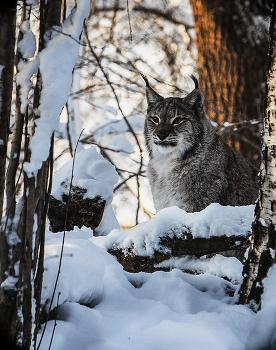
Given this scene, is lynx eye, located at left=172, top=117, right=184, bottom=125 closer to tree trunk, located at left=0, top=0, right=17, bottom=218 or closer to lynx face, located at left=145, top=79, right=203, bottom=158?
lynx face, located at left=145, top=79, right=203, bottom=158

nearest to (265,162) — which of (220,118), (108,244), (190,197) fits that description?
(108,244)

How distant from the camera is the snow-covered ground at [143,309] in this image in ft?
6.66

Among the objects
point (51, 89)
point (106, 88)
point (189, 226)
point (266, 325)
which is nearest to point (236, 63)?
point (106, 88)

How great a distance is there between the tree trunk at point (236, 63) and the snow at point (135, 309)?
4.53m

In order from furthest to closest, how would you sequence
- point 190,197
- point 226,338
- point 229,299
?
point 190,197
point 229,299
point 226,338

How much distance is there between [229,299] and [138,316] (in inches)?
23.6

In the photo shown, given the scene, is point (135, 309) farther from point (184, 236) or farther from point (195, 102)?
point (195, 102)

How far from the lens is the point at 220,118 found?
269 inches

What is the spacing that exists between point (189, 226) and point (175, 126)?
1814 millimetres

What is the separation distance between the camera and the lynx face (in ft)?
14.2

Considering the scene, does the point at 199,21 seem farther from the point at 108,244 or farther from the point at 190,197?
the point at 108,244

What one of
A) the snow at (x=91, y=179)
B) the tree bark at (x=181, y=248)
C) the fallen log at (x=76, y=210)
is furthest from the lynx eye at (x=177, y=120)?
the tree bark at (x=181, y=248)

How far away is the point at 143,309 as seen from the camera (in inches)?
93.8

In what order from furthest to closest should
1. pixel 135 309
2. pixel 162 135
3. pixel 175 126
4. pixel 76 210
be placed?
pixel 175 126 < pixel 162 135 < pixel 76 210 < pixel 135 309
